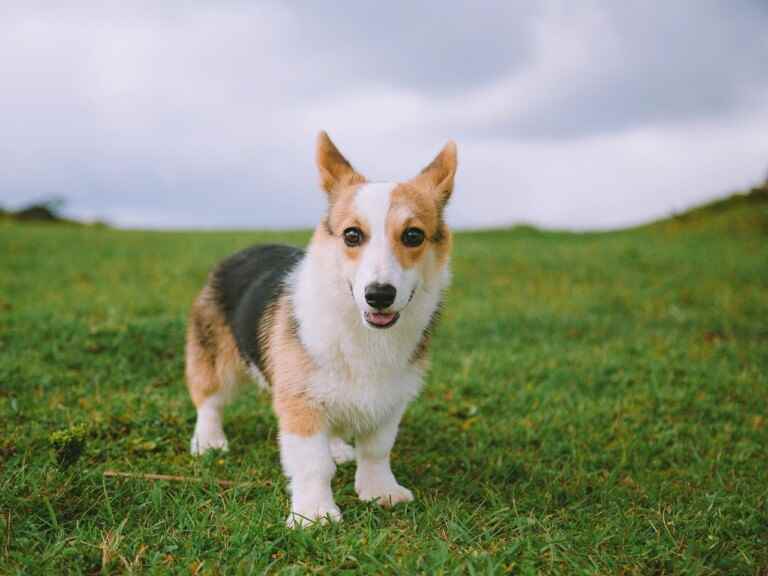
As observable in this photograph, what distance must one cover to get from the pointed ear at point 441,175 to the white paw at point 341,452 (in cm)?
175

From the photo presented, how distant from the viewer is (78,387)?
5.25m

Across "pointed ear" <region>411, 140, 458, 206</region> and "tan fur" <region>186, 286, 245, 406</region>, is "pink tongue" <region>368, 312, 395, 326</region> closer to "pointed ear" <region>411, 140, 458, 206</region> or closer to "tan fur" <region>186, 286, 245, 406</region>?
"pointed ear" <region>411, 140, 458, 206</region>

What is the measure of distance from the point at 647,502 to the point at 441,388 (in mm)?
2082

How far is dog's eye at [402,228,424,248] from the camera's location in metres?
3.40

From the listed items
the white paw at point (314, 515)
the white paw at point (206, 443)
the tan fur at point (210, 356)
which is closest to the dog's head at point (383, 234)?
the white paw at point (314, 515)

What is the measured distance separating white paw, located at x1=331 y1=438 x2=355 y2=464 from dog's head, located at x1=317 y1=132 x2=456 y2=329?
4.74 feet

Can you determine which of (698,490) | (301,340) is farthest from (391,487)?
(698,490)

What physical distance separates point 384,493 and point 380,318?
3.49 feet

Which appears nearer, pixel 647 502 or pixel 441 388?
pixel 647 502

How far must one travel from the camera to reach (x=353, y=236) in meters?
3.41

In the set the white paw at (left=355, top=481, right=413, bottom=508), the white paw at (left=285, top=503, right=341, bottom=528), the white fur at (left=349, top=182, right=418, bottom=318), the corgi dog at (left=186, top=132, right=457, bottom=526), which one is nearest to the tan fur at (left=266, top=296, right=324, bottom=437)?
the corgi dog at (left=186, top=132, right=457, bottom=526)

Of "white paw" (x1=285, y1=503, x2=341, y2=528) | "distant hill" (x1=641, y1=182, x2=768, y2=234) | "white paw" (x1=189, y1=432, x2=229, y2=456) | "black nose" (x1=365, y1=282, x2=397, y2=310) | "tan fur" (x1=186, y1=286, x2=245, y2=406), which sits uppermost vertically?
"distant hill" (x1=641, y1=182, x2=768, y2=234)

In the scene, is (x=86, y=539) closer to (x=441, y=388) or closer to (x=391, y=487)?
(x=391, y=487)

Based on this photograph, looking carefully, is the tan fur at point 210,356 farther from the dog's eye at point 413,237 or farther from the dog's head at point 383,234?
the dog's eye at point 413,237
